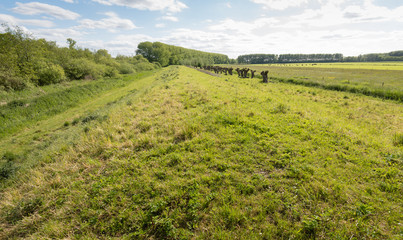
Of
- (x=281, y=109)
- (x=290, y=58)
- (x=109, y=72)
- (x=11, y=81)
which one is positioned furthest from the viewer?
(x=290, y=58)

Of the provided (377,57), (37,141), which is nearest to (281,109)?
(37,141)

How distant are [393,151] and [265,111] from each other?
565 centimetres

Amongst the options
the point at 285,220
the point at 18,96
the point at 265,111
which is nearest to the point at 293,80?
the point at 265,111

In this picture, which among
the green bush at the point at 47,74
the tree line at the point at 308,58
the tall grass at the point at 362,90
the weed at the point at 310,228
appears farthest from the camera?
the tree line at the point at 308,58

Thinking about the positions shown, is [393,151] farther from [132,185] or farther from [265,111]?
[132,185]

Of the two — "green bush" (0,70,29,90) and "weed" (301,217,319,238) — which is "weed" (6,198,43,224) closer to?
"weed" (301,217,319,238)

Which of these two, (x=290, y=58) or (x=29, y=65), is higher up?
(x=290, y=58)

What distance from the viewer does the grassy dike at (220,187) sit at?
381 centimetres

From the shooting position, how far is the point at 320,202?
419 cm

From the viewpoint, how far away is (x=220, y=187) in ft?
15.9

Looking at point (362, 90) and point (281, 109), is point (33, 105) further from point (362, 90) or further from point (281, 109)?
point (362, 90)

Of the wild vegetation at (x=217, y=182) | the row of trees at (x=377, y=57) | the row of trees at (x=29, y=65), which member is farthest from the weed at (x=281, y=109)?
the row of trees at (x=377, y=57)

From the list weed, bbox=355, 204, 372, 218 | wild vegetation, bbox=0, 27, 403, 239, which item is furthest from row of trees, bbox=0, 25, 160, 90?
weed, bbox=355, 204, 372, 218

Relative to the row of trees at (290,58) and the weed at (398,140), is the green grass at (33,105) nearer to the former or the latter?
the weed at (398,140)
